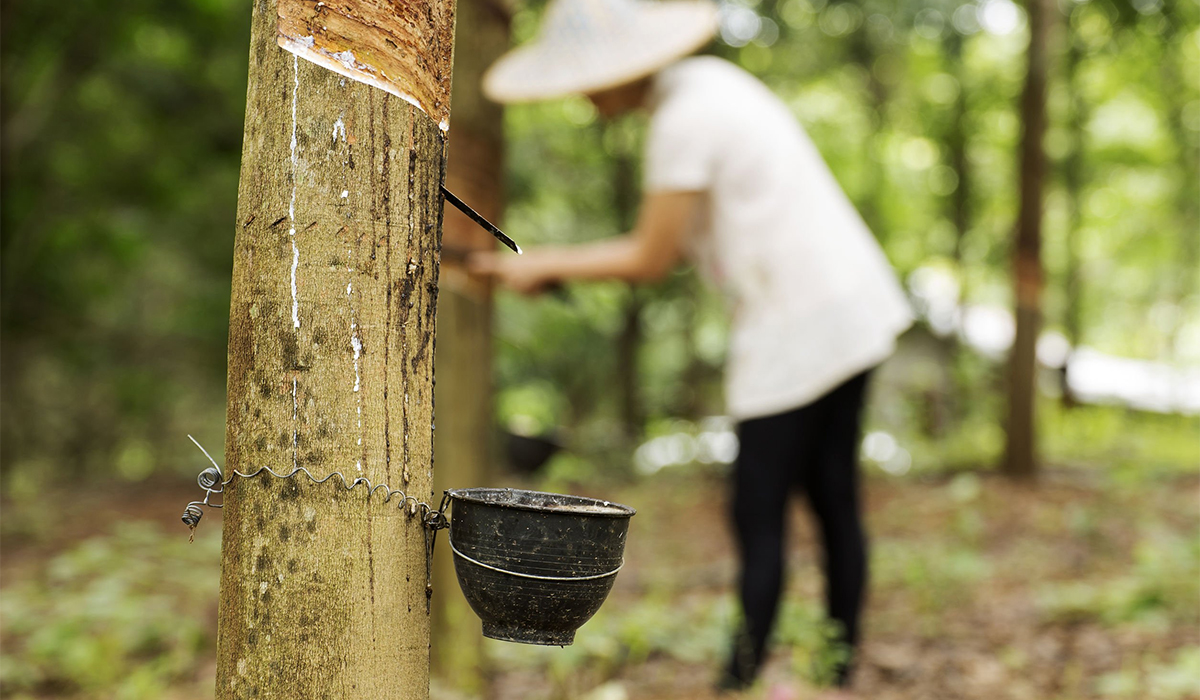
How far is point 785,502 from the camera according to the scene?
259cm

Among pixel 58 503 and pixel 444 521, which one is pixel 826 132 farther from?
pixel 444 521

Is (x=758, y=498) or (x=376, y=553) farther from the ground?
(x=376, y=553)

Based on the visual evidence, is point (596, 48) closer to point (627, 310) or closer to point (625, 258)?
point (625, 258)

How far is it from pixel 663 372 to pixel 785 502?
10.1 m

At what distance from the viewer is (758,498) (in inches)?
101

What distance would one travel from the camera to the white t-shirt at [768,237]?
2479mm

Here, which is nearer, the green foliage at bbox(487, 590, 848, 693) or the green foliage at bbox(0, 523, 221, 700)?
the green foliage at bbox(487, 590, 848, 693)

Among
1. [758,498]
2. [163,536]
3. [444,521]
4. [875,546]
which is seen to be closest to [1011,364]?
[875,546]

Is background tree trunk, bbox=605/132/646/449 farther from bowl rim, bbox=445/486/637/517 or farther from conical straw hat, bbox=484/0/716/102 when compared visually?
bowl rim, bbox=445/486/637/517

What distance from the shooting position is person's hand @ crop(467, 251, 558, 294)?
2523 millimetres

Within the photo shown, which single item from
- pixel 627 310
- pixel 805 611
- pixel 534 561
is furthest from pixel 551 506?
pixel 627 310

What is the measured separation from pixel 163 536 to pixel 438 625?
3.43 meters

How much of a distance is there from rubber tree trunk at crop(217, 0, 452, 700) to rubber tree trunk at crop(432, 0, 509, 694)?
1.68 m

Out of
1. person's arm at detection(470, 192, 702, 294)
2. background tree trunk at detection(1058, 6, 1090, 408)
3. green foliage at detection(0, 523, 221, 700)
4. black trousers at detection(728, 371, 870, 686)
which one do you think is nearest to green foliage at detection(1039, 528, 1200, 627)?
black trousers at detection(728, 371, 870, 686)
